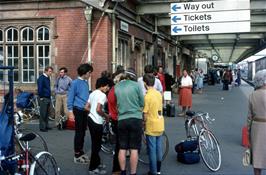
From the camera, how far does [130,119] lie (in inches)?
247

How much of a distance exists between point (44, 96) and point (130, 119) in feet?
21.1

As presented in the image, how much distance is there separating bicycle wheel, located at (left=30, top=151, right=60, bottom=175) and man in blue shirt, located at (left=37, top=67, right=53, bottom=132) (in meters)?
6.41

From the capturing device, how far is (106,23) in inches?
578

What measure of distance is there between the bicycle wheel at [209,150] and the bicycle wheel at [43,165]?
2845mm

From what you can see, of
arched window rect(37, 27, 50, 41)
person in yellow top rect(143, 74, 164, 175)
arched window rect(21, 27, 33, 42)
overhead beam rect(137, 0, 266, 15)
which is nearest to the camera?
person in yellow top rect(143, 74, 164, 175)

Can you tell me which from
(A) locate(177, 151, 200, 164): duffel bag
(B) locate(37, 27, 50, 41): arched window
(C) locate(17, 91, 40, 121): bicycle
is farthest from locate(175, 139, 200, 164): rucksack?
(B) locate(37, 27, 50, 41): arched window

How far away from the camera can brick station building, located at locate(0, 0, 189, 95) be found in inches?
579

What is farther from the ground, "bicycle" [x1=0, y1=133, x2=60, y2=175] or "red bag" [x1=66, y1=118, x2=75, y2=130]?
→ "bicycle" [x1=0, y1=133, x2=60, y2=175]

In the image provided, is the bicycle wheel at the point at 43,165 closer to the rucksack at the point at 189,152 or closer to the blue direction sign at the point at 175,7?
the rucksack at the point at 189,152

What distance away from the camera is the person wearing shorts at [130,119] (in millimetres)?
6285

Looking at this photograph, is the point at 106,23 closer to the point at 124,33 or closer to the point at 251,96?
the point at 124,33

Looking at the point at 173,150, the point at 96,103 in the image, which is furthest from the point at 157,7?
the point at 96,103

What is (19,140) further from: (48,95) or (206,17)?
(206,17)

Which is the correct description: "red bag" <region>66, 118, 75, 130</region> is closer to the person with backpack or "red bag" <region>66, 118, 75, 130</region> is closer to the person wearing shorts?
the person with backpack
